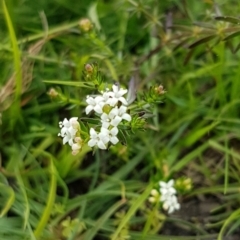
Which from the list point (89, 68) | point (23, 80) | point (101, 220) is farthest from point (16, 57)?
point (101, 220)

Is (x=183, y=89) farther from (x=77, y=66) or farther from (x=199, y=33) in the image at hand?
(x=77, y=66)

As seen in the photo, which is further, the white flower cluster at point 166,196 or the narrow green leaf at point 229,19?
the white flower cluster at point 166,196

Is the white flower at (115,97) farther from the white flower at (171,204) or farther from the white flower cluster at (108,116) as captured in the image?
the white flower at (171,204)

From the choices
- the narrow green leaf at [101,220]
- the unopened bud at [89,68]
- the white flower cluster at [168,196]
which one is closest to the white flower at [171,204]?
the white flower cluster at [168,196]

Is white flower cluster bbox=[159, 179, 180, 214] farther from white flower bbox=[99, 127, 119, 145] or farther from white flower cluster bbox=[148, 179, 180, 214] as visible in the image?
white flower bbox=[99, 127, 119, 145]

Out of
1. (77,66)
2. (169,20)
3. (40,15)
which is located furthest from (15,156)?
(169,20)

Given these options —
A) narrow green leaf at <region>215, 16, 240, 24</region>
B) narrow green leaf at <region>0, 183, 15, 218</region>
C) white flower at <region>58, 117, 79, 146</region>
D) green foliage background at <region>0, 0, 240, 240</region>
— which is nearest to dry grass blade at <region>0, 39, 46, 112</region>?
green foliage background at <region>0, 0, 240, 240</region>
